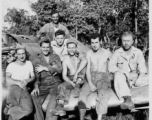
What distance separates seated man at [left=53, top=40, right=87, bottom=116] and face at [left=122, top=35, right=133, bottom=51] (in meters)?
0.64

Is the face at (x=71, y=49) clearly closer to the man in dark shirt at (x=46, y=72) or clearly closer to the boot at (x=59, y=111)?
the man in dark shirt at (x=46, y=72)

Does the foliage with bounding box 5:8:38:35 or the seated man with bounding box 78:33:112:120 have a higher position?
the foliage with bounding box 5:8:38:35

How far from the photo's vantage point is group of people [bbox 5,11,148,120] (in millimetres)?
3107

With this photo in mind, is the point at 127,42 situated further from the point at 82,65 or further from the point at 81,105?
the point at 81,105

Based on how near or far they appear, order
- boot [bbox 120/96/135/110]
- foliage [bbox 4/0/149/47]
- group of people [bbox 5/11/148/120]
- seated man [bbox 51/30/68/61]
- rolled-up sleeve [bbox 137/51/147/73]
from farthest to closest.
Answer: foliage [bbox 4/0/149/47], seated man [bbox 51/30/68/61], rolled-up sleeve [bbox 137/51/147/73], group of people [bbox 5/11/148/120], boot [bbox 120/96/135/110]

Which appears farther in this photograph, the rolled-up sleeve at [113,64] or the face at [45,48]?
the face at [45,48]

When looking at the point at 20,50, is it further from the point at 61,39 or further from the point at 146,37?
the point at 146,37

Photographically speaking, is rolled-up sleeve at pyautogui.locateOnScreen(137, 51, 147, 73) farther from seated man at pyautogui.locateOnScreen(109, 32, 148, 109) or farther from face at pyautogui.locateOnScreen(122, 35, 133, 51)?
face at pyautogui.locateOnScreen(122, 35, 133, 51)

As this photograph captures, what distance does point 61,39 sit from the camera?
12.1 feet

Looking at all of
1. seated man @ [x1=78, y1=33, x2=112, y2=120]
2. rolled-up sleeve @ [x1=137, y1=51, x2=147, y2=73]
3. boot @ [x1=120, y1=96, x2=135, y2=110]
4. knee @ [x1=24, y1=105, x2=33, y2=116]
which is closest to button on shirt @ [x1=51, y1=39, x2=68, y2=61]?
seated man @ [x1=78, y1=33, x2=112, y2=120]

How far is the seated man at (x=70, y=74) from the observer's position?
315 centimetres

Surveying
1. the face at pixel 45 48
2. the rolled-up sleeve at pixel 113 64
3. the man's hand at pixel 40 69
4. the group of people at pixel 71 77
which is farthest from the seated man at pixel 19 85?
the rolled-up sleeve at pixel 113 64

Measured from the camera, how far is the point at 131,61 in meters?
3.38

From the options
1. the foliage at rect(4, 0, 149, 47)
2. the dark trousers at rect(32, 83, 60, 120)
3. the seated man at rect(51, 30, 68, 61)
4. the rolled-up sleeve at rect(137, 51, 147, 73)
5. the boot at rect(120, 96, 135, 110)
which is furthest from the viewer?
the foliage at rect(4, 0, 149, 47)
